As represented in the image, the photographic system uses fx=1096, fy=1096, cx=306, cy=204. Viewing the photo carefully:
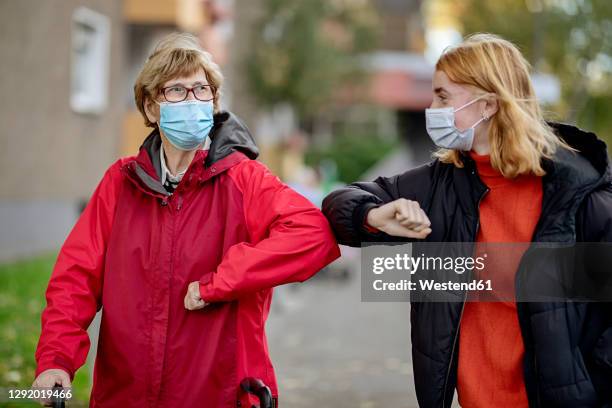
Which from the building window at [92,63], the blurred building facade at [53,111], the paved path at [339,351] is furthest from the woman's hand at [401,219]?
the building window at [92,63]

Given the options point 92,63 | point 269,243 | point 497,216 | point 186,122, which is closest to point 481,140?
point 497,216

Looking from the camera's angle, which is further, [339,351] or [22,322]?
[339,351]

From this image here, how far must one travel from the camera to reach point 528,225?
3.48 metres

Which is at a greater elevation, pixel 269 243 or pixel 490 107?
pixel 490 107

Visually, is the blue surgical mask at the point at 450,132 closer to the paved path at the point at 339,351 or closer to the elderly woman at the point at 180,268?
the elderly woman at the point at 180,268

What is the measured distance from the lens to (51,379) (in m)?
3.49

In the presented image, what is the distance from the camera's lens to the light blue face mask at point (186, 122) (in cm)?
375

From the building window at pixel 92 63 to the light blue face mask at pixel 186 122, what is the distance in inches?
683

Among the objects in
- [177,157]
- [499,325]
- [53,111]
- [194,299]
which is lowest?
[499,325]

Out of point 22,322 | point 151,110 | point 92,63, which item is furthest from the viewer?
point 92,63

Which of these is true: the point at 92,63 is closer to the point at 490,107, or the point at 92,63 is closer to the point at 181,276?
A: the point at 181,276

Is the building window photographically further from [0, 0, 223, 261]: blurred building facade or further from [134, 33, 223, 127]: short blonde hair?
[134, 33, 223, 127]: short blonde hair

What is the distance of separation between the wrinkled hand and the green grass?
317 centimetres

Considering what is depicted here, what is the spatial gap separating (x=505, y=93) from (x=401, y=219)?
53cm
